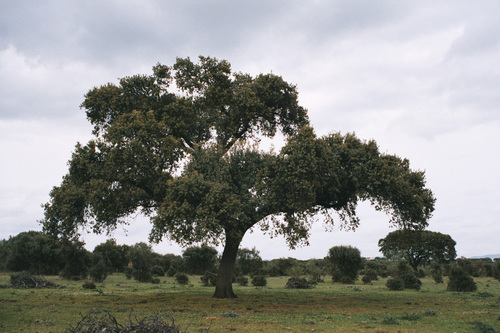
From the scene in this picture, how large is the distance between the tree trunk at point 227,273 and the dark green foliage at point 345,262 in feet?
86.7

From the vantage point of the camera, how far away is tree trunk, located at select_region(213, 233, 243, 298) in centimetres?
2686

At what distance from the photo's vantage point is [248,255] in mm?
73438

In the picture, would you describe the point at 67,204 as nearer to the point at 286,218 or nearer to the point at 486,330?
the point at 286,218

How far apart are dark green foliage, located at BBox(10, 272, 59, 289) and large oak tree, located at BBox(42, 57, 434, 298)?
44.9 feet

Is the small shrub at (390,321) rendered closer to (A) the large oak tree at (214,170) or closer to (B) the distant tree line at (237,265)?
(A) the large oak tree at (214,170)

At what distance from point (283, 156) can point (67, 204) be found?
14.6 meters

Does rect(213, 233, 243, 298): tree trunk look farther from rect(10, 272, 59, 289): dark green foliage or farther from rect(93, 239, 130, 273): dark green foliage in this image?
rect(93, 239, 130, 273): dark green foliage

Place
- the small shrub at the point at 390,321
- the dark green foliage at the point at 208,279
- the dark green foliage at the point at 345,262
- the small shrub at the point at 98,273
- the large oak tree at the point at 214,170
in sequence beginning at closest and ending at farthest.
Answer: the small shrub at the point at 390,321 < the large oak tree at the point at 214,170 < the small shrub at the point at 98,273 < the dark green foliage at the point at 208,279 < the dark green foliage at the point at 345,262

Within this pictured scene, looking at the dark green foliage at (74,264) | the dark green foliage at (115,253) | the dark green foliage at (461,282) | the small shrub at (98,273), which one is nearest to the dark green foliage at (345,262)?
the dark green foliage at (461,282)

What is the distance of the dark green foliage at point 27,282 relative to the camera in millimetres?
34531

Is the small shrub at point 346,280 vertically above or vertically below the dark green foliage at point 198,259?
below

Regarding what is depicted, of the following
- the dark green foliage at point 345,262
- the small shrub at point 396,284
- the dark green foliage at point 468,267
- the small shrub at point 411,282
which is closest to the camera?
the small shrub at point 396,284

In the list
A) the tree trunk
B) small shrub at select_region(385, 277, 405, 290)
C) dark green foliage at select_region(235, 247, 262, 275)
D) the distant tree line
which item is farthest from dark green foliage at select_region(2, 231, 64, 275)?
small shrub at select_region(385, 277, 405, 290)

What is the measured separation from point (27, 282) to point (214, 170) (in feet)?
81.1
